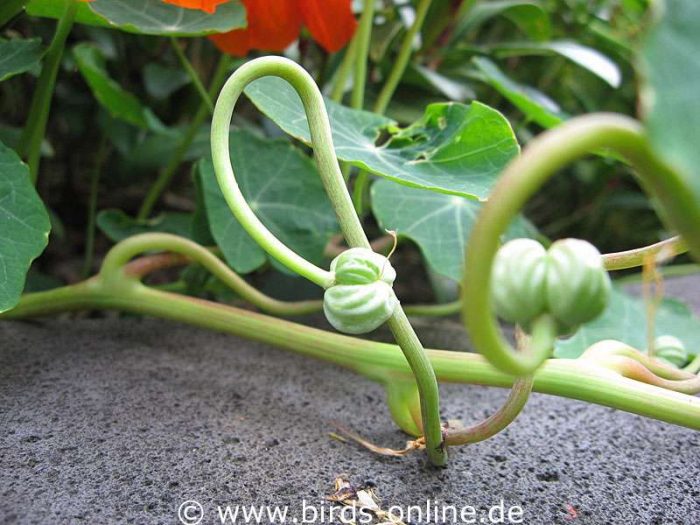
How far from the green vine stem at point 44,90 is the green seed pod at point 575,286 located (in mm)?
558

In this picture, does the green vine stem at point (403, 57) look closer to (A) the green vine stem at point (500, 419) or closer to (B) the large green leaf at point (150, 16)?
(B) the large green leaf at point (150, 16)

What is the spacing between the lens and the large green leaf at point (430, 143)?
63 centimetres

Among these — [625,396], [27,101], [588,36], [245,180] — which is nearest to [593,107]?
[588,36]

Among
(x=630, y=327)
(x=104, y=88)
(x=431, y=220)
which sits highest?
(x=104, y=88)

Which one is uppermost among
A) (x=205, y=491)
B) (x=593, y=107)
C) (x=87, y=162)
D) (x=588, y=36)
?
(x=588, y=36)

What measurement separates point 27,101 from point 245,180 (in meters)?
0.51

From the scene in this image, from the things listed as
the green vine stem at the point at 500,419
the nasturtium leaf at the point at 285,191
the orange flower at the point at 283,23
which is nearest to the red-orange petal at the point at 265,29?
the orange flower at the point at 283,23

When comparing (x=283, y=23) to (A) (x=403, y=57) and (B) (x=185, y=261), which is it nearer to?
(A) (x=403, y=57)

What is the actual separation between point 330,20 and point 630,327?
59 cm

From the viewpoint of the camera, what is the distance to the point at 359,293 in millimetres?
414

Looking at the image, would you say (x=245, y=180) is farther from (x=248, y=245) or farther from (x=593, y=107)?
(x=593, y=107)

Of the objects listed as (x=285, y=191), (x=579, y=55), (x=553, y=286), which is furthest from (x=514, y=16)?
(x=553, y=286)

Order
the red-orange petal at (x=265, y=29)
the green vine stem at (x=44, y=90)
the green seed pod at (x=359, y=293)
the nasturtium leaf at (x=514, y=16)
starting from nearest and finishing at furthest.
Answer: the green seed pod at (x=359, y=293), the green vine stem at (x=44, y=90), the red-orange petal at (x=265, y=29), the nasturtium leaf at (x=514, y=16)

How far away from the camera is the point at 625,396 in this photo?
51 centimetres
